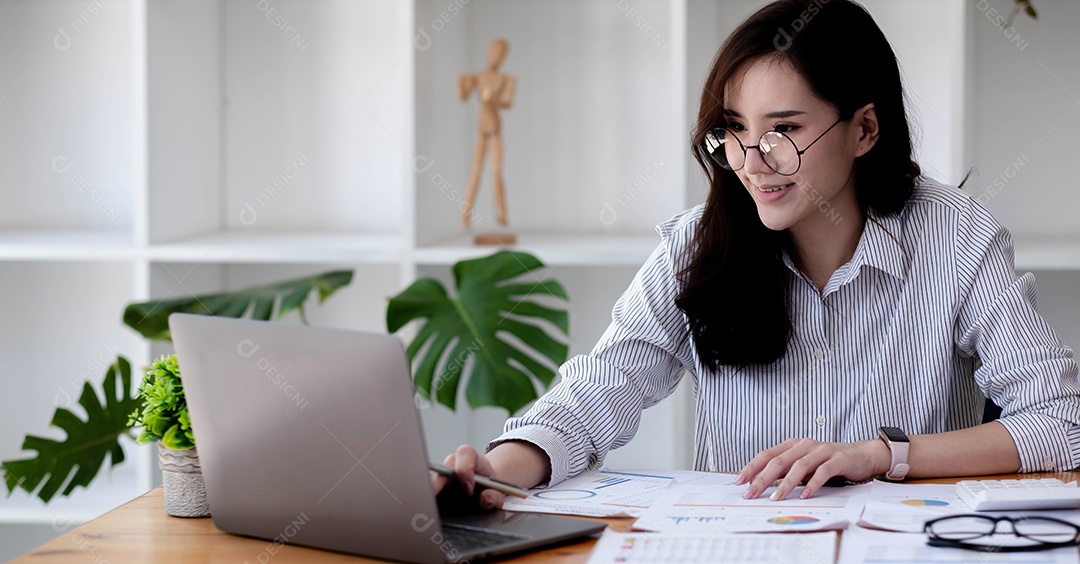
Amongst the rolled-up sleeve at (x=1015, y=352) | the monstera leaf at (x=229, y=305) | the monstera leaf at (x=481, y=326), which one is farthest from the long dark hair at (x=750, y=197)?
the monstera leaf at (x=229, y=305)

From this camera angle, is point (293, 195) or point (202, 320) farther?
point (293, 195)

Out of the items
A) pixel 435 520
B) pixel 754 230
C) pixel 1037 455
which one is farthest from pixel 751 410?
pixel 435 520

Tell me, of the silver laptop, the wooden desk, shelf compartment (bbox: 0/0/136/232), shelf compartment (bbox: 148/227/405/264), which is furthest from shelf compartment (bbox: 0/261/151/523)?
the silver laptop

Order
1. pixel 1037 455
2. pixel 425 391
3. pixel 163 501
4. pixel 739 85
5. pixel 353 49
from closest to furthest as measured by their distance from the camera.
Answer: pixel 163 501 < pixel 1037 455 < pixel 739 85 < pixel 425 391 < pixel 353 49

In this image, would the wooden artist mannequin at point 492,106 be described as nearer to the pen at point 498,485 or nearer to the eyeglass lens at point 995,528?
the pen at point 498,485

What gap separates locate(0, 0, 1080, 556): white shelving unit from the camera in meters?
2.73

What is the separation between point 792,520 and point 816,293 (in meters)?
0.54

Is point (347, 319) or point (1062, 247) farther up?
point (1062, 247)

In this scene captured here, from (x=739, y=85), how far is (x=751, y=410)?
0.46 meters

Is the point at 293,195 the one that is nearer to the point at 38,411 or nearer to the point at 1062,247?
the point at 38,411

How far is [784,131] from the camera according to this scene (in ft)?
4.78

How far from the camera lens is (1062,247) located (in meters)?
2.38

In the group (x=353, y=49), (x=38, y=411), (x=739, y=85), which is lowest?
(x=38, y=411)

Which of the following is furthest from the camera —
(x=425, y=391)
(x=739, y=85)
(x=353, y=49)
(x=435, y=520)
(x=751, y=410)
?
(x=353, y=49)
